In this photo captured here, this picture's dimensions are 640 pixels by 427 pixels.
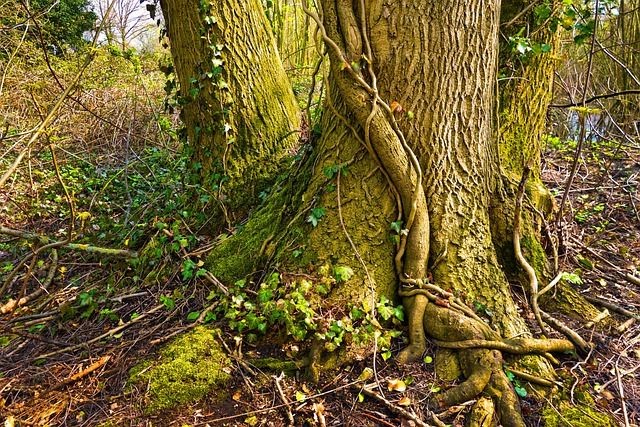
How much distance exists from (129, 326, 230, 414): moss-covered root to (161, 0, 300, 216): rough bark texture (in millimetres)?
1342

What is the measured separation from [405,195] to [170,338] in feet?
4.93

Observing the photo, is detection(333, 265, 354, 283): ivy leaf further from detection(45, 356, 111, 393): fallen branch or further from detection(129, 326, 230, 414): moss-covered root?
detection(45, 356, 111, 393): fallen branch

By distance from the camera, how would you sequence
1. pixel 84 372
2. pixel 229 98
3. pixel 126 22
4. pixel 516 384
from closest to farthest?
pixel 516 384, pixel 84 372, pixel 229 98, pixel 126 22

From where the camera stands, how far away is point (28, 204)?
4.68m

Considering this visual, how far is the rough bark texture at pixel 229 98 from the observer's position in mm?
3287

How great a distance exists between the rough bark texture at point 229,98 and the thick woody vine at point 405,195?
3.69 ft

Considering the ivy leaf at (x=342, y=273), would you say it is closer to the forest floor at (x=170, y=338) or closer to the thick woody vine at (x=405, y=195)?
the thick woody vine at (x=405, y=195)

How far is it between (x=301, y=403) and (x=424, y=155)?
Answer: 140 centimetres

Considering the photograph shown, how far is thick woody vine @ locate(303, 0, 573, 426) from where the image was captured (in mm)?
2182

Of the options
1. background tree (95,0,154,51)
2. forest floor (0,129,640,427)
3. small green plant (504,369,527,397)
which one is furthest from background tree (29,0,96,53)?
small green plant (504,369,527,397)

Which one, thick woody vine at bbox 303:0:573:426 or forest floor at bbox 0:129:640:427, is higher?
thick woody vine at bbox 303:0:573:426

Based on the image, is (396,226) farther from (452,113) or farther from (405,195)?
(452,113)

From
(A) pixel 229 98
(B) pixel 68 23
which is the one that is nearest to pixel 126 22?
(B) pixel 68 23

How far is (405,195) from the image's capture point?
2.34 m
